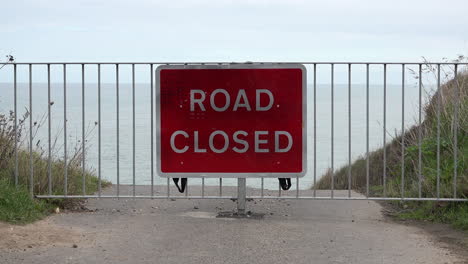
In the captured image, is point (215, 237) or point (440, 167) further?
point (440, 167)

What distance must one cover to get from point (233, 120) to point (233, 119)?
0.04ft

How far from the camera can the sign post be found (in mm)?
8281

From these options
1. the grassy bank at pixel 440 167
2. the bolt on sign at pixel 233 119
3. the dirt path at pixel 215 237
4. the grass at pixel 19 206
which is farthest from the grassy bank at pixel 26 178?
the grassy bank at pixel 440 167

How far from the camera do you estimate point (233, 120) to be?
27.4 ft

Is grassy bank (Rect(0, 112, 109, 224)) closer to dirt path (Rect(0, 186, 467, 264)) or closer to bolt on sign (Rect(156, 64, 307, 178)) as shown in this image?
dirt path (Rect(0, 186, 467, 264))

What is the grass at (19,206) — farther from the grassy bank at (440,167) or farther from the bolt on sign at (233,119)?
the grassy bank at (440,167)

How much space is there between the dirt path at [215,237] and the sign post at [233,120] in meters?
0.58

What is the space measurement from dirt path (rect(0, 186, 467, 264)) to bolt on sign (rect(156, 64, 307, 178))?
60 centimetres

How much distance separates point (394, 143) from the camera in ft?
44.3

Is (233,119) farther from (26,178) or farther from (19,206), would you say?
(26,178)

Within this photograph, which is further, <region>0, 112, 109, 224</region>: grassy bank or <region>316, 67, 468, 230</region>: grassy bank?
<region>316, 67, 468, 230</region>: grassy bank

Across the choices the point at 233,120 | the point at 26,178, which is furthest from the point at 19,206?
the point at 233,120

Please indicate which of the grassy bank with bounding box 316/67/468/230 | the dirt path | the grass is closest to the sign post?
the dirt path

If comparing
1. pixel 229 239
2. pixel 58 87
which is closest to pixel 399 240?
pixel 229 239
